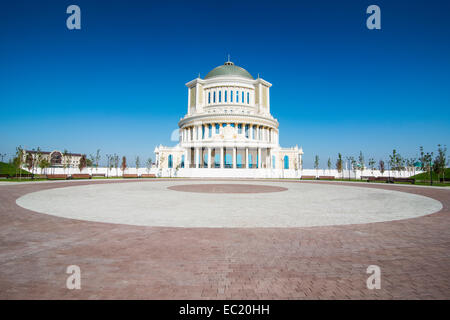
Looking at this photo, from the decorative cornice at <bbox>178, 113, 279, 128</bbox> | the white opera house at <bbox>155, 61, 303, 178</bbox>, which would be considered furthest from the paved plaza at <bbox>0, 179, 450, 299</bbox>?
the decorative cornice at <bbox>178, 113, 279, 128</bbox>

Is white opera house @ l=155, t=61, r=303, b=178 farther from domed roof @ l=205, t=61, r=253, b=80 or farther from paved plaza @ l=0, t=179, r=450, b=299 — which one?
paved plaza @ l=0, t=179, r=450, b=299

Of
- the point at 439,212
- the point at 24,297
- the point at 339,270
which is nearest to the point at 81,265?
the point at 24,297

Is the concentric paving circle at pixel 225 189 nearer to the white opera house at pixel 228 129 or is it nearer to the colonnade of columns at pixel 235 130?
the white opera house at pixel 228 129

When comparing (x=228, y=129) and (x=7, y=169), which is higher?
(x=228, y=129)

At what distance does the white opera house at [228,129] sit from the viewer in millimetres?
65438

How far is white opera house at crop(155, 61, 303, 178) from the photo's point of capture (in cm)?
6544

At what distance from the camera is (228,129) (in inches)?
2653

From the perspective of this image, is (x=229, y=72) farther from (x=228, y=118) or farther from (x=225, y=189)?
(x=225, y=189)

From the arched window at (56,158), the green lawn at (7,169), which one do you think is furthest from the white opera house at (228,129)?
the arched window at (56,158)

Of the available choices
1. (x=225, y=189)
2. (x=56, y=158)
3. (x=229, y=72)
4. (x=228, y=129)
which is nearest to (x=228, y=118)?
(x=228, y=129)

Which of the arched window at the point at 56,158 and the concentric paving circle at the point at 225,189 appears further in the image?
the arched window at the point at 56,158

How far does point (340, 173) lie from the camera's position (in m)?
58.1
